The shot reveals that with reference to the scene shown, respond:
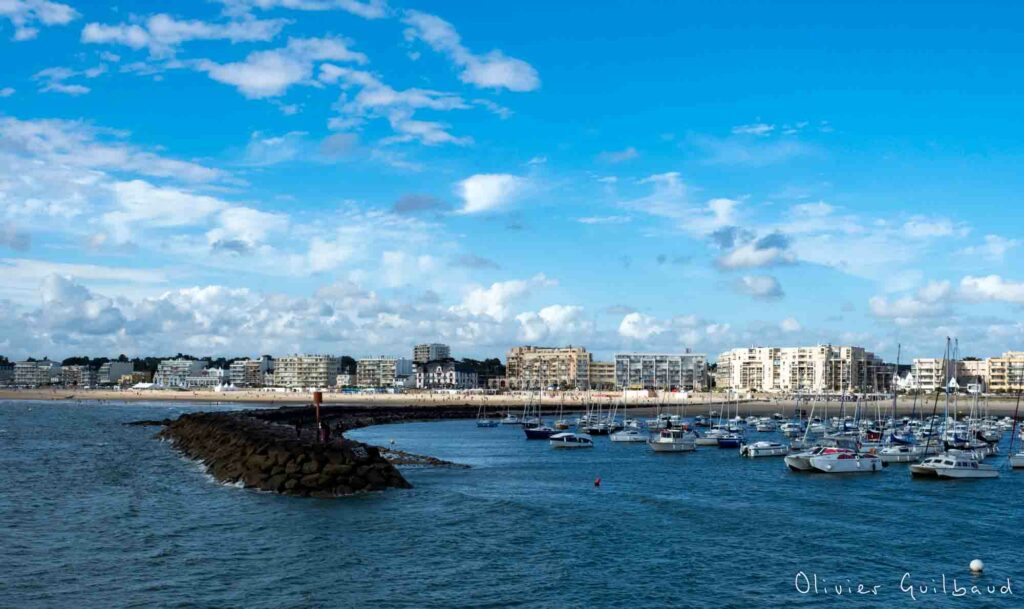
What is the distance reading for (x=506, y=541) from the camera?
36.0 metres

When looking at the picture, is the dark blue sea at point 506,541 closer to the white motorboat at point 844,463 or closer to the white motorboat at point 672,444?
the white motorboat at point 844,463

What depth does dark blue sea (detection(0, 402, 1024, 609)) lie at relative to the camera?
92.1ft

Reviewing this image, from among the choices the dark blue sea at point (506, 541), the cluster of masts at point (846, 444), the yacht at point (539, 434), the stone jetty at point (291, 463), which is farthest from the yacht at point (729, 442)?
the stone jetty at point (291, 463)

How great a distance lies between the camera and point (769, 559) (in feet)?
110

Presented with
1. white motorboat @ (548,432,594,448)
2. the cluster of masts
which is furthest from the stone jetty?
the cluster of masts

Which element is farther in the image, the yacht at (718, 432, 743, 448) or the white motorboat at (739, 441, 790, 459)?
the yacht at (718, 432, 743, 448)

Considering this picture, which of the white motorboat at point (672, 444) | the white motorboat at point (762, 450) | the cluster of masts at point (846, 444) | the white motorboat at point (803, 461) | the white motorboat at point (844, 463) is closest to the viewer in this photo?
the cluster of masts at point (846, 444)

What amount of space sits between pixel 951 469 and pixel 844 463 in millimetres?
6883

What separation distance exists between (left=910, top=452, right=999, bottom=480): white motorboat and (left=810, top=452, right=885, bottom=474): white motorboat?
374 centimetres

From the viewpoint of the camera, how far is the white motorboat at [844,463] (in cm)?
6291

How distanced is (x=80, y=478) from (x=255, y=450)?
10.6m

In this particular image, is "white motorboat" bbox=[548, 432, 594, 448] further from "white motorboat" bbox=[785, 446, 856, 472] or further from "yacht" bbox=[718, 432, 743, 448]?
"white motorboat" bbox=[785, 446, 856, 472]

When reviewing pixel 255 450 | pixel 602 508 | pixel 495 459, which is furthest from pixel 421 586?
pixel 495 459

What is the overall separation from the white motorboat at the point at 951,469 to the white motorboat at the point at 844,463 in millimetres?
3745
